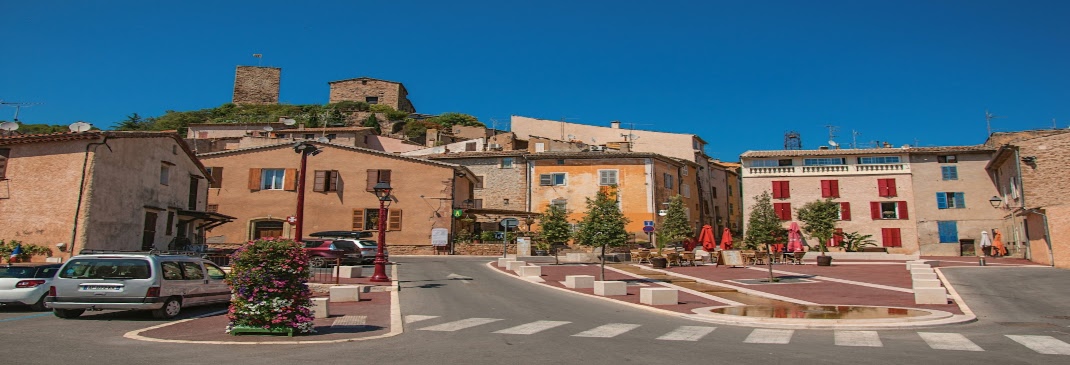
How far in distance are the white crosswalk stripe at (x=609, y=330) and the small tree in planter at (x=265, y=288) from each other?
4316 millimetres

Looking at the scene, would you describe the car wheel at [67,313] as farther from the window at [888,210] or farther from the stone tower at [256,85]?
the stone tower at [256,85]

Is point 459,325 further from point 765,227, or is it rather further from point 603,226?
point 765,227

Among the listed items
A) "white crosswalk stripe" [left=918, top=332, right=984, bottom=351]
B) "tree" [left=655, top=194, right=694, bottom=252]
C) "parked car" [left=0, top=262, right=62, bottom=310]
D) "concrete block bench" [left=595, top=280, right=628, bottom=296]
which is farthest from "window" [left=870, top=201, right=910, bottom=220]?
"parked car" [left=0, top=262, right=62, bottom=310]

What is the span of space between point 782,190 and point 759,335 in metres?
37.3

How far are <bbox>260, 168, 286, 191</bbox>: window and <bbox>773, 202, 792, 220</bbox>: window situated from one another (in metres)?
33.1

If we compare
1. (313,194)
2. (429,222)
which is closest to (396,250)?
(429,222)

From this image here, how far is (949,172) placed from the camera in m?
42.2

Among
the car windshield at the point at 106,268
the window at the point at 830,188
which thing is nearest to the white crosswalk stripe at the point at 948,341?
the car windshield at the point at 106,268

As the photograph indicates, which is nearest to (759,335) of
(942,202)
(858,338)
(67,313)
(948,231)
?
(858,338)

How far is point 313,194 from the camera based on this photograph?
1528 inches

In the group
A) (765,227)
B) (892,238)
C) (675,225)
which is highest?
(675,225)

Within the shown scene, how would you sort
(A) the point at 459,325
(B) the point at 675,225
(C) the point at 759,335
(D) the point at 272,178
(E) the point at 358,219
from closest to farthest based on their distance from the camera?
(C) the point at 759,335 → (A) the point at 459,325 → (E) the point at 358,219 → (D) the point at 272,178 → (B) the point at 675,225

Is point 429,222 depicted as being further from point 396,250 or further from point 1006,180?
point 1006,180

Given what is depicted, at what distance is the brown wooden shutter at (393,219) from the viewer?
3772cm
